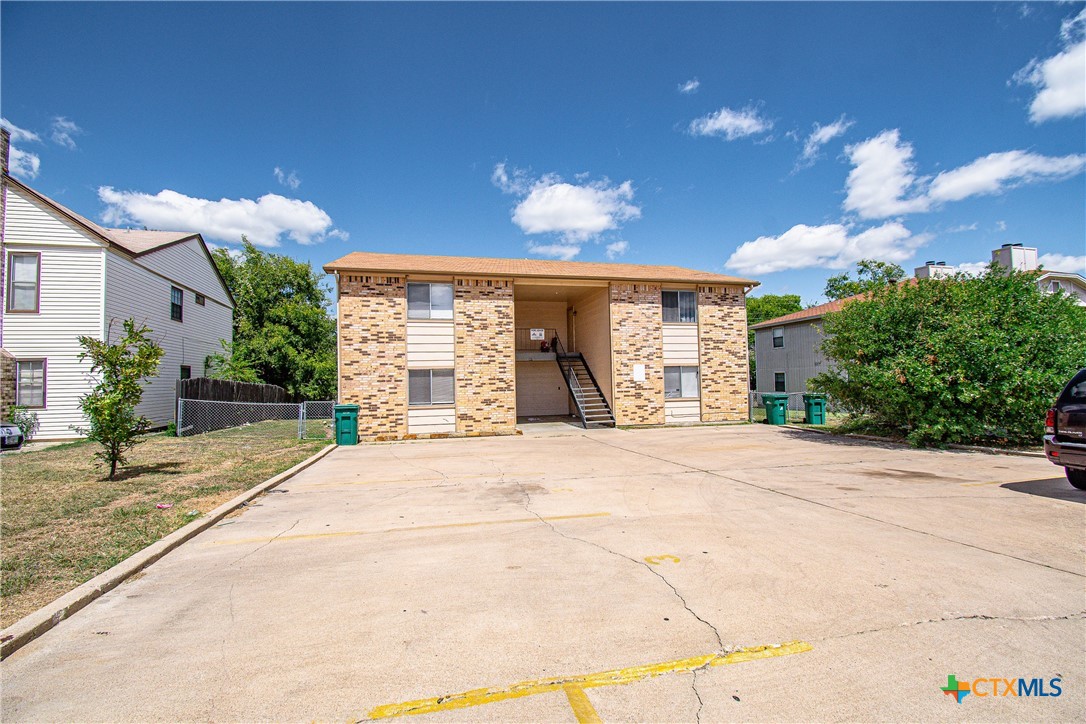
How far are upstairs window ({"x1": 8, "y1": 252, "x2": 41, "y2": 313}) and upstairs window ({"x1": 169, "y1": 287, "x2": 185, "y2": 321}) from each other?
4.51 meters

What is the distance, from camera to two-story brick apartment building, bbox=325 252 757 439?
16.7 m

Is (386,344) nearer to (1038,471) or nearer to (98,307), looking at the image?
(98,307)

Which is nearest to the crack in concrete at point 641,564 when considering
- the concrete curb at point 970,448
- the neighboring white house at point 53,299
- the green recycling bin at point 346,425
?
the green recycling bin at point 346,425

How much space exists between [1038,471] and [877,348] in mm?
5398

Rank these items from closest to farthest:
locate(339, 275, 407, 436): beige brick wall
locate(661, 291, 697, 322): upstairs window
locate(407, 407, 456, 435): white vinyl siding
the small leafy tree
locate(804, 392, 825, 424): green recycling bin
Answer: the small leafy tree, locate(339, 275, 407, 436): beige brick wall, locate(407, 407, 456, 435): white vinyl siding, locate(804, 392, 825, 424): green recycling bin, locate(661, 291, 697, 322): upstairs window

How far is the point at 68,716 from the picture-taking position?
110 inches

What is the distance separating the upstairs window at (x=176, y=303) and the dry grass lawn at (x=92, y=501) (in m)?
7.92

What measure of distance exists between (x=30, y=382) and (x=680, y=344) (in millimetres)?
21037

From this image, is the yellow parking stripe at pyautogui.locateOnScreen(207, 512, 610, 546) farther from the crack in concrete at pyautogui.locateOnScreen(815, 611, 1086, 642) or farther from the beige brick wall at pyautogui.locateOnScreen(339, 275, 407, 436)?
the beige brick wall at pyautogui.locateOnScreen(339, 275, 407, 436)

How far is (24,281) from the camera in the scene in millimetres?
16156

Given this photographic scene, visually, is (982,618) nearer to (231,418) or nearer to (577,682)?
(577,682)

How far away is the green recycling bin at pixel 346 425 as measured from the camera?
1532 cm

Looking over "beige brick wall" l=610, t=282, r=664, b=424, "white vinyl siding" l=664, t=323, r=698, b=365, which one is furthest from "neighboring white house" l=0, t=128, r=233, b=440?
"white vinyl siding" l=664, t=323, r=698, b=365

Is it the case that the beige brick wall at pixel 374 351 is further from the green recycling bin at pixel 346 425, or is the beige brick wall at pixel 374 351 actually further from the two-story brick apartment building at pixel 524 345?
the green recycling bin at pixel 346 425
